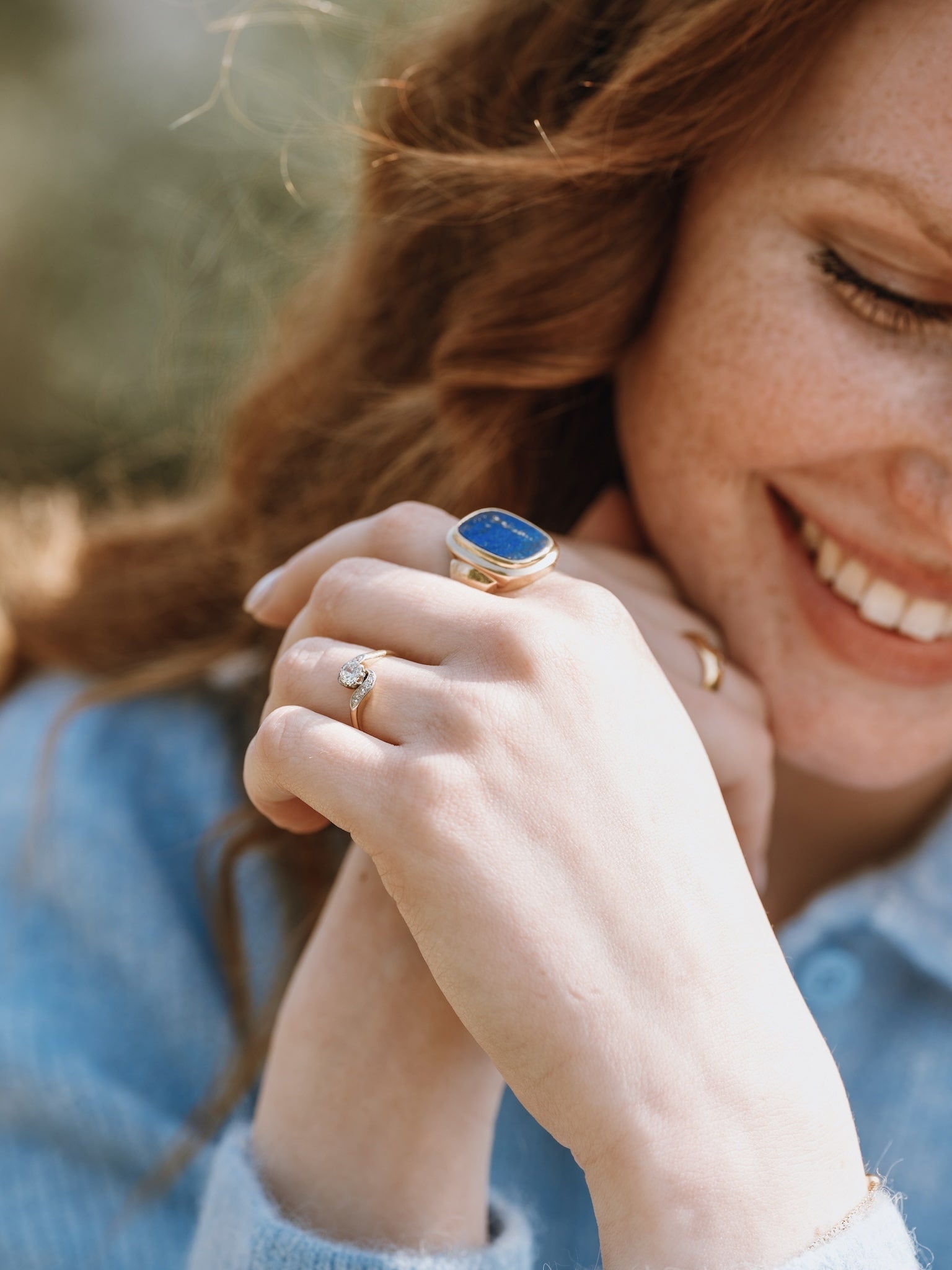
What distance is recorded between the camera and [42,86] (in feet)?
19.7

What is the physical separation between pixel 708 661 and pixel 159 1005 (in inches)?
34.6

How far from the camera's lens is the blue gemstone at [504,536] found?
43.7 inches

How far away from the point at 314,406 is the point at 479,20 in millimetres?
631

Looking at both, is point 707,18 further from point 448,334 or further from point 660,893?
point 660,893

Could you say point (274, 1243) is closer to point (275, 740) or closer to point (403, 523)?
point (275, 740)

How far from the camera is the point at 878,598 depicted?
1335 mm

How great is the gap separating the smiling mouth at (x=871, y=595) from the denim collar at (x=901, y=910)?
396mm

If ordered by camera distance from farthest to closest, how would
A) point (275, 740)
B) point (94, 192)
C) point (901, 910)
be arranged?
point (94, 192) → point (901, 910) → point (275, 740)

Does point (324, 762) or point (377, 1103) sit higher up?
point (324, 762)

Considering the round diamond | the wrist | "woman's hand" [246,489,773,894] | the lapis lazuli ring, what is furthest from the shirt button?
the round diamond

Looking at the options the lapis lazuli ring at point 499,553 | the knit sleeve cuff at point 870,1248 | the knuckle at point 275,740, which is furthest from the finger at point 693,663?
the knit sleeve cuff at point 870,1248

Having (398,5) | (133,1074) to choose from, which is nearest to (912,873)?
(133,1074)

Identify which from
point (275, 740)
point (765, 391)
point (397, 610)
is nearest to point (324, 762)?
point (275, 740)

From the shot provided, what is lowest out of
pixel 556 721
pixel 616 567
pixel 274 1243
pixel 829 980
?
pixel 274 1243
